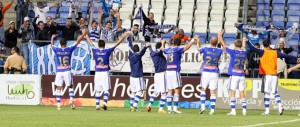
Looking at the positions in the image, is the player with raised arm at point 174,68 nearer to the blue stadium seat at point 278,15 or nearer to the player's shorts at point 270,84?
the player's shorts at point 270,84

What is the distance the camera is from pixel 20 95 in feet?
116

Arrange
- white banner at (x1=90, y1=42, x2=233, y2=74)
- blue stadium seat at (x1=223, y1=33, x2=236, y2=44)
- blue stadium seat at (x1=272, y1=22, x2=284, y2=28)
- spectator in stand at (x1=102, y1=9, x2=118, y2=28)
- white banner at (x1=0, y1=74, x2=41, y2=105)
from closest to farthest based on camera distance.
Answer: white banner at (x1=90, y1=42, x2=233, y2=74) → white banner at (x1=0, y1=74, x2=41, y2=105) → blue stadium seat at (x1=223, y1=33, x2=236, y2=44) → spectator in stand at (x1=102, y1=9, x2=118, y2=28) → blue stadium seat at (x1=272, y1=22, x2=284, y2=28)

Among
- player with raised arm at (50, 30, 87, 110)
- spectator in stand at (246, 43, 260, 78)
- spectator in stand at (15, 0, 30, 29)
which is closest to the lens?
player with raised arm at (50, 30, 87, 110)

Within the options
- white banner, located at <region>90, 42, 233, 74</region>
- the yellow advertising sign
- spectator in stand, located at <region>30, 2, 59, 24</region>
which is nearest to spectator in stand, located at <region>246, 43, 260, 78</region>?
white banner, located at <region>90, 42, 233, 74</region>

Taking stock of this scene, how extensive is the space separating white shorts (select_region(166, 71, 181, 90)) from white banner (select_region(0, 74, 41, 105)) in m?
7.66

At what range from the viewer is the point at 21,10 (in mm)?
38000

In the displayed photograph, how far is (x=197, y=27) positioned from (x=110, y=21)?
4240 mm

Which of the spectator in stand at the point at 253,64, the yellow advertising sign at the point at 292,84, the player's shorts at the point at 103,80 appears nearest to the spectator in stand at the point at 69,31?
the player's shorts at the point at 103,80

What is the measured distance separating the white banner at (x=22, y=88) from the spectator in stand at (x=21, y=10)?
3519mm

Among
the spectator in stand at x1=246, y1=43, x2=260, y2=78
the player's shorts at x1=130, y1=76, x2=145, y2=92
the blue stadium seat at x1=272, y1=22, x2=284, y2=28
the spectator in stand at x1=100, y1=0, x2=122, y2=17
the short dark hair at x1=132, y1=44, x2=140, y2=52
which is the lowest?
the player's shorts at x1=130, y1=76, x2=145, y2=92

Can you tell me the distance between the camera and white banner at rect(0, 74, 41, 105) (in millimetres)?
35250

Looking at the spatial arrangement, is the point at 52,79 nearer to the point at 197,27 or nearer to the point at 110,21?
the point at 110,21

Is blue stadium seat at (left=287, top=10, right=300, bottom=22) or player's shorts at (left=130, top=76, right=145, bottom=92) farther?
blue stadium seat at (left=287, top=10, right=300, bottom=22)

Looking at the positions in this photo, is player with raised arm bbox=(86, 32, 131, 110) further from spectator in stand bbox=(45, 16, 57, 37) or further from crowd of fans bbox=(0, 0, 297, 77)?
spectator in stand bbox=(45, 16, 57, 37)
